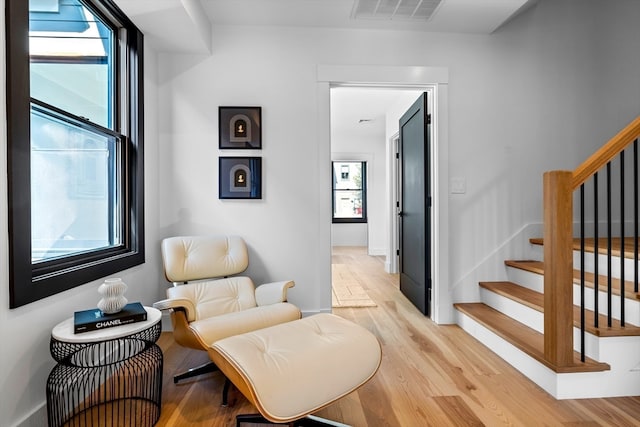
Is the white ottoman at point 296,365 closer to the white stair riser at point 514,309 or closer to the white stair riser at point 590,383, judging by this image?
the white stair riser at point 590,383

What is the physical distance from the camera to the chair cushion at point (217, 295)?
208 cm

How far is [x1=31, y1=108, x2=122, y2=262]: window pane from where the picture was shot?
5.28 ft

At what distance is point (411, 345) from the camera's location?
2.48 meters

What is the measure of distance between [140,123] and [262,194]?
104cm

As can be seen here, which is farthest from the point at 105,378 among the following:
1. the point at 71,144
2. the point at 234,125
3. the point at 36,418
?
the point at 234,125

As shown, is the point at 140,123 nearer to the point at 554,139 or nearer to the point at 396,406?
the point at 396,406

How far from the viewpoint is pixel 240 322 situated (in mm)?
1779

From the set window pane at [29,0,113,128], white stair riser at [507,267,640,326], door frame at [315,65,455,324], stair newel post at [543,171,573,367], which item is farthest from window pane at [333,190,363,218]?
stair newel post at [543,171,573,367]

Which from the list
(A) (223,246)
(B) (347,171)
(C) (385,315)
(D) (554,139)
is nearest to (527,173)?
(D) (554,139)

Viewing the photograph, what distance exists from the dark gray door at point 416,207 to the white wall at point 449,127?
21 centimetres

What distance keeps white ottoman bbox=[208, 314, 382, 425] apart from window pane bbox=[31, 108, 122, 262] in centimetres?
107

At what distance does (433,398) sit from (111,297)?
169cm

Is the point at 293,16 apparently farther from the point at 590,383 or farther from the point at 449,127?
the point at 590,383

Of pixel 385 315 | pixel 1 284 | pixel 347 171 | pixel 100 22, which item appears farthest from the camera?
pixel 347 171
